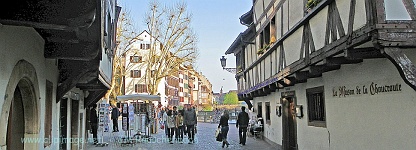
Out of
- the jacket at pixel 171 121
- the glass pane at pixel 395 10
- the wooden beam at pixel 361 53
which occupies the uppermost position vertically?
the glass pane at pixel 395 10

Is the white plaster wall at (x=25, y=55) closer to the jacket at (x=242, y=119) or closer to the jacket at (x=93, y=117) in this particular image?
the jacket at (x=93, y=117)

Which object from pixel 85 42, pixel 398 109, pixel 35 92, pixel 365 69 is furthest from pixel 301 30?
pixel 35 92

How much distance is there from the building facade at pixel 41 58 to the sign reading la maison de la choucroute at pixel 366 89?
463 cm

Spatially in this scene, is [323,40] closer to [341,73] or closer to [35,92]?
[341,73]

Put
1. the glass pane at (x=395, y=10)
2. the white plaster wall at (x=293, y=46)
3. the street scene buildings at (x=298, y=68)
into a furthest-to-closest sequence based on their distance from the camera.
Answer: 1. the white plaster wall at (x=293, y=46)
2. the glass pane at (x=395, y=10)
3. the street scene buildings at (x=298, y=68)

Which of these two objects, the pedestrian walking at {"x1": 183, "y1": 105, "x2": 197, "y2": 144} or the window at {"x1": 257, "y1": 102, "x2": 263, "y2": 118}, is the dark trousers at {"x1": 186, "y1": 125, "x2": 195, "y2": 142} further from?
the window at {"x1": 257, "y1": 102, "x2": 263, "y2": 118}

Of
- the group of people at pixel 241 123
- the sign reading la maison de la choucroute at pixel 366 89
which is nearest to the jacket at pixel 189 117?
the group of people at pixel 241 123

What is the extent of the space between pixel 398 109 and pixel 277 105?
9.05 meters

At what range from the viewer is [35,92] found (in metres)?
6.20

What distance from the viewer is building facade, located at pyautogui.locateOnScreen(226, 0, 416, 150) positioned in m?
5.54

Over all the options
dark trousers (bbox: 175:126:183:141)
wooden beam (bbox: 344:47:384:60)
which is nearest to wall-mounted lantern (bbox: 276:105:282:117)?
dark trousers (bbox: 175:126:183:141)

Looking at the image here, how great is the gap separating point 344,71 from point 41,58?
5.98 meters

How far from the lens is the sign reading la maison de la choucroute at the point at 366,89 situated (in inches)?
253

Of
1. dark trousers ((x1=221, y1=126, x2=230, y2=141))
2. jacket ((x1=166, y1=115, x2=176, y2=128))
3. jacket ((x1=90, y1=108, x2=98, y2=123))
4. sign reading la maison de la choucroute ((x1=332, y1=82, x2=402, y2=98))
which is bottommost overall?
dark trousers ((x1=221, y1=126, x2=230, y2=141))
